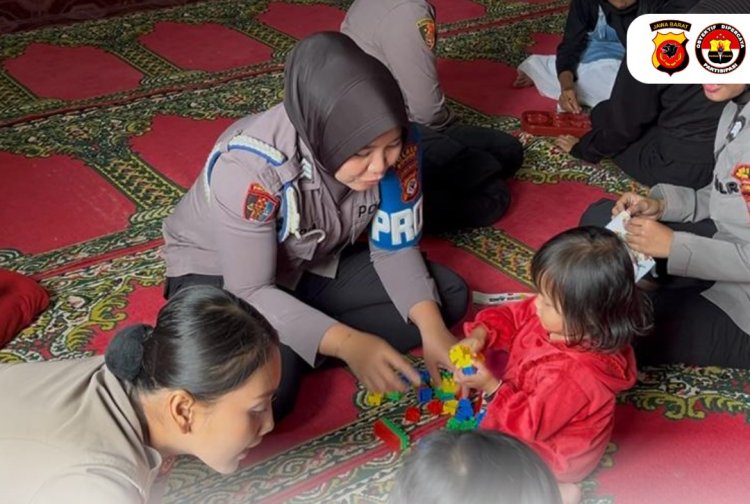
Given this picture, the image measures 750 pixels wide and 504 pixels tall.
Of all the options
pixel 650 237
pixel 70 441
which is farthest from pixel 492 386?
pixel 70 441

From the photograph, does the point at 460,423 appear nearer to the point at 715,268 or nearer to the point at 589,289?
the point at 589,289

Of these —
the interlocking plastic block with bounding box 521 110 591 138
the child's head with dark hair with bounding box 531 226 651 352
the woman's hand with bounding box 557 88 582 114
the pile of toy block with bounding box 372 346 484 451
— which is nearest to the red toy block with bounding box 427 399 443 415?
the pile of toy block with bounding box 372 346 484 451

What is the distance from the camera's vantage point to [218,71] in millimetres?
3242

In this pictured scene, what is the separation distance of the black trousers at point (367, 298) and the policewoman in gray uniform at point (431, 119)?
0.39 metres

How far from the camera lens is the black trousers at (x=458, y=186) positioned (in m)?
2.30

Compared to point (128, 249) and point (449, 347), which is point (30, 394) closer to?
point (449, 347)

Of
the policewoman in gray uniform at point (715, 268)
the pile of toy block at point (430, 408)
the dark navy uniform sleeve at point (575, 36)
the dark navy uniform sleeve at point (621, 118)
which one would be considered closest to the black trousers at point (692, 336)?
the policewoman in gray uniform at point (715, 268)

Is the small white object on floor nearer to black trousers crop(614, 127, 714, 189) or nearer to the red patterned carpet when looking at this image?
the red patterned carpet

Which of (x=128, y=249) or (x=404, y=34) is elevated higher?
(x=404, y=34)

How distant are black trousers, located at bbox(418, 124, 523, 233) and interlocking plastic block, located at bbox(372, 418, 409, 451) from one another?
723mm

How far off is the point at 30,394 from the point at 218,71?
224 centimetres

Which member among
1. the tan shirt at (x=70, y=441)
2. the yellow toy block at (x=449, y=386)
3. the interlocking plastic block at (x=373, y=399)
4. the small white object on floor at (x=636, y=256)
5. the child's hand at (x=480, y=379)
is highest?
the tan shirt at (x=70, y=441)

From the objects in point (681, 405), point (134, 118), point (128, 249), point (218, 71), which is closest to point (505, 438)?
point (681, 405)

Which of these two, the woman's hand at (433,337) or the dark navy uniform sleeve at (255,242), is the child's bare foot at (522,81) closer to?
the woman's hand at (433,337)
